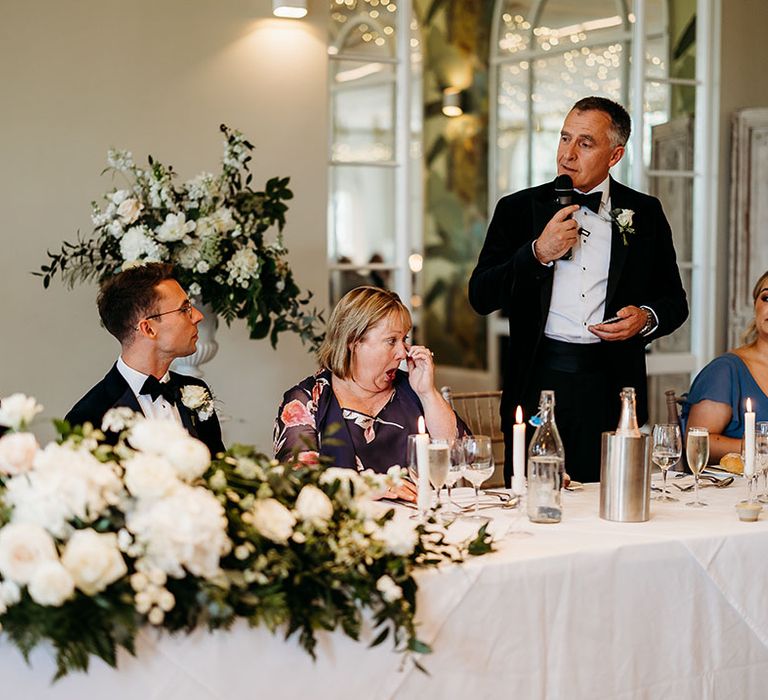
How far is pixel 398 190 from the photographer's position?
507cm

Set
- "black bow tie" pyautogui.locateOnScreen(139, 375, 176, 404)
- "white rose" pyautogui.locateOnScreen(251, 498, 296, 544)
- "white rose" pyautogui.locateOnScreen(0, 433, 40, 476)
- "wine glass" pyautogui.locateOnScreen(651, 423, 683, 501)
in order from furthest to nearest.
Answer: "black bow tie" pyautogui.locateOnScreen(139, 375, 176, 404) → "wine glass" pyautogui.locateOnScreen(651, 423, 683, 501) → "white rose" pyautogui.locateOnScreen(251, 498, 296, 544) → "white rose" pyautogui.locateOnScreen(0, 433, 40, 476)

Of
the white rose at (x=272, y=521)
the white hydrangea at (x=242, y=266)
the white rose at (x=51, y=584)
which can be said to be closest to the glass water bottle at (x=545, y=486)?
the white rose at (x=272, y=521)

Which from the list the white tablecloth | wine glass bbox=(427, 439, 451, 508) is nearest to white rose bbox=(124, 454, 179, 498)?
the white tablecloth

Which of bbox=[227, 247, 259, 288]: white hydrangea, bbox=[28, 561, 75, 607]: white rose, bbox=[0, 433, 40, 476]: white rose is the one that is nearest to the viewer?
bbox=[28, 561, 75, 607]: white rose

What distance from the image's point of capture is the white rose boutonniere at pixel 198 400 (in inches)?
118

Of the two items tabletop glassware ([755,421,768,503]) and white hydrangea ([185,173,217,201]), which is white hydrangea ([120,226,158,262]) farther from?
tabletop glassware ([755,421,768,503])

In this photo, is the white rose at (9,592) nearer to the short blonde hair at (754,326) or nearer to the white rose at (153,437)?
the white rose at (153,437)

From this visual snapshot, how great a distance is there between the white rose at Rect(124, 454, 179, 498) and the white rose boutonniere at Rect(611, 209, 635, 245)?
7.38 feet

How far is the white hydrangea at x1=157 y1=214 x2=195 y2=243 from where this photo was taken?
3.62 m

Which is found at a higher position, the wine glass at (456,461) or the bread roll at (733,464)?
the wine glass at (456,461)

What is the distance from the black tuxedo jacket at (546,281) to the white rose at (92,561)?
2107mm

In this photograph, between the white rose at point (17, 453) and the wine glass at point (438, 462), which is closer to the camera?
the white rose at point (17, 453)

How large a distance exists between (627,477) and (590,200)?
1.43 m

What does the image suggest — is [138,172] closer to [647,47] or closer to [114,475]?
[114,475]
